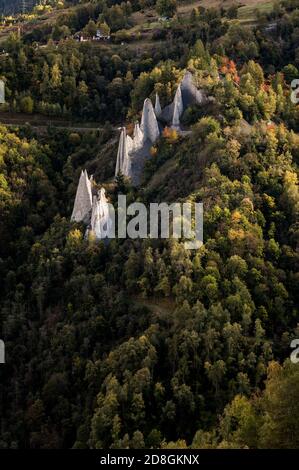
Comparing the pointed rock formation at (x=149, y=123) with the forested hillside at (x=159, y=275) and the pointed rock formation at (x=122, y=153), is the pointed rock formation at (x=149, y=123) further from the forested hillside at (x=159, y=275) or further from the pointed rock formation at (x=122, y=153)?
the pointed rock formation at (x=122, y=153)

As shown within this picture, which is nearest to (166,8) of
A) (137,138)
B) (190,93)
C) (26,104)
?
(26,104)

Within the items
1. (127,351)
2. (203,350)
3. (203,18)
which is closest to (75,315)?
(127,351)

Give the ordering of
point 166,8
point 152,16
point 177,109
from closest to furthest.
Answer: point 177,109 < point 166,8 < point 152,16

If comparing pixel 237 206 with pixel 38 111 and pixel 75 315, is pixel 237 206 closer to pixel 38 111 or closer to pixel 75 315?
pixel 75 315

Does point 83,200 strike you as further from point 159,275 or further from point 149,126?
point 159,275

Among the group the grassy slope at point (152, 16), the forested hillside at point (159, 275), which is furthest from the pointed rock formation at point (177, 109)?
the grassy slope at point (152, 16)
